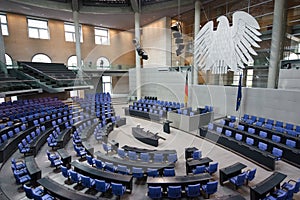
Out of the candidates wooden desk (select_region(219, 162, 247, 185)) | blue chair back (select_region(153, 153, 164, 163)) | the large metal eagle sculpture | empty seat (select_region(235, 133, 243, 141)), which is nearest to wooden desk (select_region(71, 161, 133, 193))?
blue chair back (select_region(153, 153, 164, 163))

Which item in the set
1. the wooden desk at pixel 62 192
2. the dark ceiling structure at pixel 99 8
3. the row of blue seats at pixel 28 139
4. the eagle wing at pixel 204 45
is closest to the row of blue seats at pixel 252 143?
the wooden desk at pixel 62 192

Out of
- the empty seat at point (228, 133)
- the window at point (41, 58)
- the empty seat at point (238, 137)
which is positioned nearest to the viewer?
the empty seat at point (238, 137)

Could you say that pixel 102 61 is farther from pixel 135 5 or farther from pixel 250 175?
pixel 250 175

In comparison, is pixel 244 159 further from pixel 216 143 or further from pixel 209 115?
pixel 209 115

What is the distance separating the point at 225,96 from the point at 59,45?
20.3m

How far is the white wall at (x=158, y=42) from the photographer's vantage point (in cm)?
2183

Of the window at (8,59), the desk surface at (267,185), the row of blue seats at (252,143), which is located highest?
the window at (8,59)

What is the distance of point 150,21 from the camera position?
2366cm

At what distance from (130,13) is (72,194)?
1992 cm

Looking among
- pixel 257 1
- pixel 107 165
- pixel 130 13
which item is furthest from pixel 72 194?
pixel 130 13

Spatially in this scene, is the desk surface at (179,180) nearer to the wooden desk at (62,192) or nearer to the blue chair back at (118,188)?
the blue chair back at (118,188)

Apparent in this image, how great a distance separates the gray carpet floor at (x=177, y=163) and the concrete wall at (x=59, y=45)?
15603mm

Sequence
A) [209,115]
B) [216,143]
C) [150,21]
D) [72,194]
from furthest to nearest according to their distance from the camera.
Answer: [150,21], [209,115], [216,143], [72,194]

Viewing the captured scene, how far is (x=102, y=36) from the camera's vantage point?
86.7 feet
